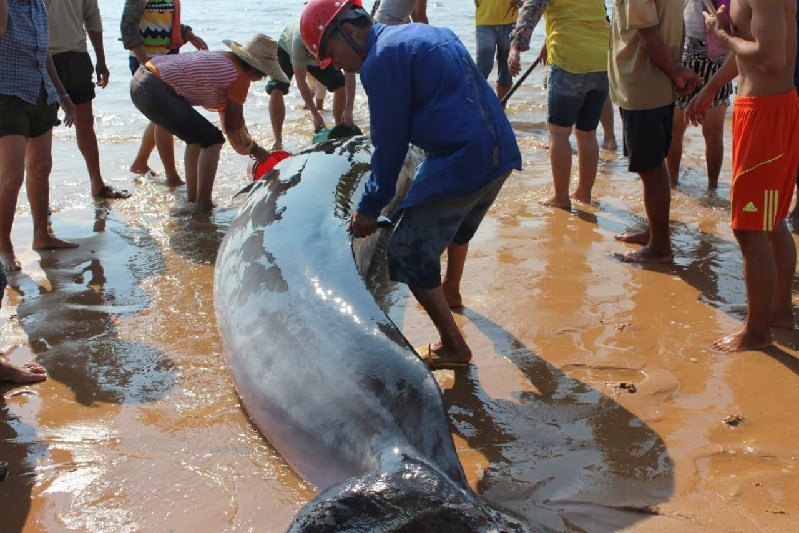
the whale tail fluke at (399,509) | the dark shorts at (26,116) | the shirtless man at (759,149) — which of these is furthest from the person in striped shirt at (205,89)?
the whale tail fluke at (399,509)

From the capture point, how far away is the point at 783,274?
4.71 m

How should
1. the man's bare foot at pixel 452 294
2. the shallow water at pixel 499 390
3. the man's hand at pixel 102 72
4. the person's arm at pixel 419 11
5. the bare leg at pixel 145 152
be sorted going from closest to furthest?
the shallow water at pixel 499 390 < the man's bare foot at pixel 452 294 < the man's hand at pixel 102 72 < the bare leg at pixel 145 152 < the person's arm at pixel 419 11

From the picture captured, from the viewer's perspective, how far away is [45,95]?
6000mm

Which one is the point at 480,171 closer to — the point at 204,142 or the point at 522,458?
the point at 522,458

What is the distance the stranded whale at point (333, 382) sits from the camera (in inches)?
101

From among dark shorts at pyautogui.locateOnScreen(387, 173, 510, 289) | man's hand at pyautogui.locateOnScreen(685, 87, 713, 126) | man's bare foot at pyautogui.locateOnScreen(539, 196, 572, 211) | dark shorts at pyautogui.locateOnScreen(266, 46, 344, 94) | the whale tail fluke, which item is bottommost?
man's bare foot at pyautogui.locateOnScreen(539, 196, 572, 211)

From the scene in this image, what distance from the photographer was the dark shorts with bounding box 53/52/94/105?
7.39 meters

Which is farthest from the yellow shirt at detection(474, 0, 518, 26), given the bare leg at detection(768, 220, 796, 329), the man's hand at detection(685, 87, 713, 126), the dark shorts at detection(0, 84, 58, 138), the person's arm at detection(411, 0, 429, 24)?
the bare leg at detection(768, 220, 796, 329)

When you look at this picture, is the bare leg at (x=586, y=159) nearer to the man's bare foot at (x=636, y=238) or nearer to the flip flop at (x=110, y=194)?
the man's bare foot at (x=636, y=238)

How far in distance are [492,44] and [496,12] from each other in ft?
1.35

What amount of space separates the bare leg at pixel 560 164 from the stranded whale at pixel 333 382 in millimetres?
2559

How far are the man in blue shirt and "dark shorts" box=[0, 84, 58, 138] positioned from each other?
2.70m

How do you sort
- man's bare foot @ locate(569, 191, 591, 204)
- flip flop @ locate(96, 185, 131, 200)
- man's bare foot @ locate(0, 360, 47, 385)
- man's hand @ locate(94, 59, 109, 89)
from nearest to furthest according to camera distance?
man's bare foot @ locate(0, 360, 47, 385) → man's bare foot @ locate(569, 191, 591, 204) → flip flop @ locate(96, 185, 131, 200) → man's hand @ locate(94, 59, 109, 89)

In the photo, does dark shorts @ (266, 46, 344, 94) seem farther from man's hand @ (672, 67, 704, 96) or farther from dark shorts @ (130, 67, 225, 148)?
man's hand @ (672, 67, 704, 96)
